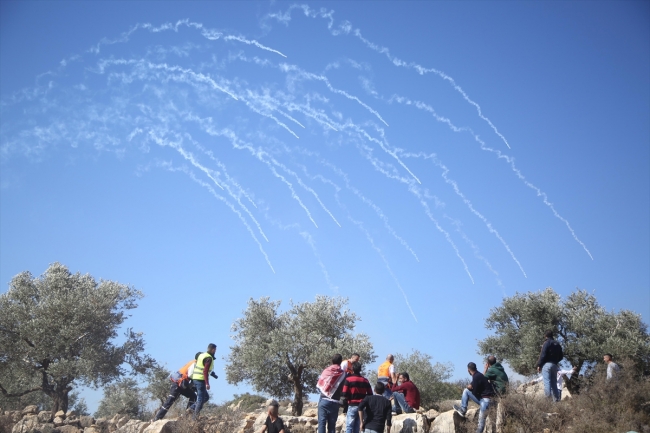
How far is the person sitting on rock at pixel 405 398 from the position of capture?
15352mm

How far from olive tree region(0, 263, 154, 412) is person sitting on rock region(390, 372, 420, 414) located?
18.7 m

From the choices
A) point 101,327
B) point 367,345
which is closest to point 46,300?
point 101,327

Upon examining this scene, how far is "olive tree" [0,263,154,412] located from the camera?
27.5m

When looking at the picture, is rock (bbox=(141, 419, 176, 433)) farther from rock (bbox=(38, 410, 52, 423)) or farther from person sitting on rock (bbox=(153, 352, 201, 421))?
rock (bbox=(38, 410, 52, 423))

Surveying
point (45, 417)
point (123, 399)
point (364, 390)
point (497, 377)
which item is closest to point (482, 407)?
point (497, 377)

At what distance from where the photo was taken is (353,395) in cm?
1205

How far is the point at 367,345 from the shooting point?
27594 mm

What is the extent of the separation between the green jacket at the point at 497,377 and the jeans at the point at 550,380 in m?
1.57

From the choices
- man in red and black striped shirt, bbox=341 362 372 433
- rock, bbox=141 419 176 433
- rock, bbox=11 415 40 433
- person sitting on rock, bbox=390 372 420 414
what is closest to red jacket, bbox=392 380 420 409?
person sitting on rock, bbox=390 372 420 414

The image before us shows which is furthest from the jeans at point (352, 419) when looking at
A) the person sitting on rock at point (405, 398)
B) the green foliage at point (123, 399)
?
the green foliage at point (123, 399)

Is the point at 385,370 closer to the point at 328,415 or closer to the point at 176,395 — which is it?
the point at 328,415

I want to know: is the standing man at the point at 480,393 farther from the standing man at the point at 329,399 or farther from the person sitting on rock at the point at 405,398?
the standing man at the point at 329,399

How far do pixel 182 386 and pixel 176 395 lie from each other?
1.01 ft

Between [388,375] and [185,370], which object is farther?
[388,375]
